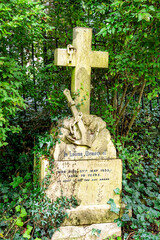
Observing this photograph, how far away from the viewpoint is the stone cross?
3.22 metres

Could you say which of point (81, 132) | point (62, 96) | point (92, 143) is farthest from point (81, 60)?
point (92, 143)

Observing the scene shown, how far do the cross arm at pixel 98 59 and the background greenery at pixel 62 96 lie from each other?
0.14 m

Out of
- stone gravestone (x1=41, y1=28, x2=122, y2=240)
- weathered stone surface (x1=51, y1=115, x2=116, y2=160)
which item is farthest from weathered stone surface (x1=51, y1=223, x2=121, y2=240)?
weathered stone surface (x1=51, y1=115, x2=116, y2=160)

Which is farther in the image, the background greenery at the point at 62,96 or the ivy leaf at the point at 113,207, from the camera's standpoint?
the ivy leaf at the point at 113,207

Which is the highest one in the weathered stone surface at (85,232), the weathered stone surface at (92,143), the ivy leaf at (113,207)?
the weathered stone surface at (92,143)

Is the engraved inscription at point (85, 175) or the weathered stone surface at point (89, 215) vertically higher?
the engraved inscription at point (85, 175)

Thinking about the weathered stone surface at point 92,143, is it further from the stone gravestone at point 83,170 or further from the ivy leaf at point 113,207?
the ivy leaf at point 113,207

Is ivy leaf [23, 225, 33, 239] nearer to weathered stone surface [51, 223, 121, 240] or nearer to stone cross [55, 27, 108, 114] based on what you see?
weathered stone surface [51, 223, 121, 240]

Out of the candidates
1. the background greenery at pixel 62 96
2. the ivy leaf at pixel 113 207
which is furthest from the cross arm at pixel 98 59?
the ivy leaf at pixel 113 207

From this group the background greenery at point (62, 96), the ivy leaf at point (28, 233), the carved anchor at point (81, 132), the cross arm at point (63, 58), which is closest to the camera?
the ivy leaf at point (28, 233)

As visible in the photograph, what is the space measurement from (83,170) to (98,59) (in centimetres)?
154

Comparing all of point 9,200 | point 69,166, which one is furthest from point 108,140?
point 9,200

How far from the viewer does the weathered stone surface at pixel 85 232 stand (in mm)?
2902

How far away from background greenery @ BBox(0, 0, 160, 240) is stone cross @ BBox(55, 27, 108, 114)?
28 centimetres
